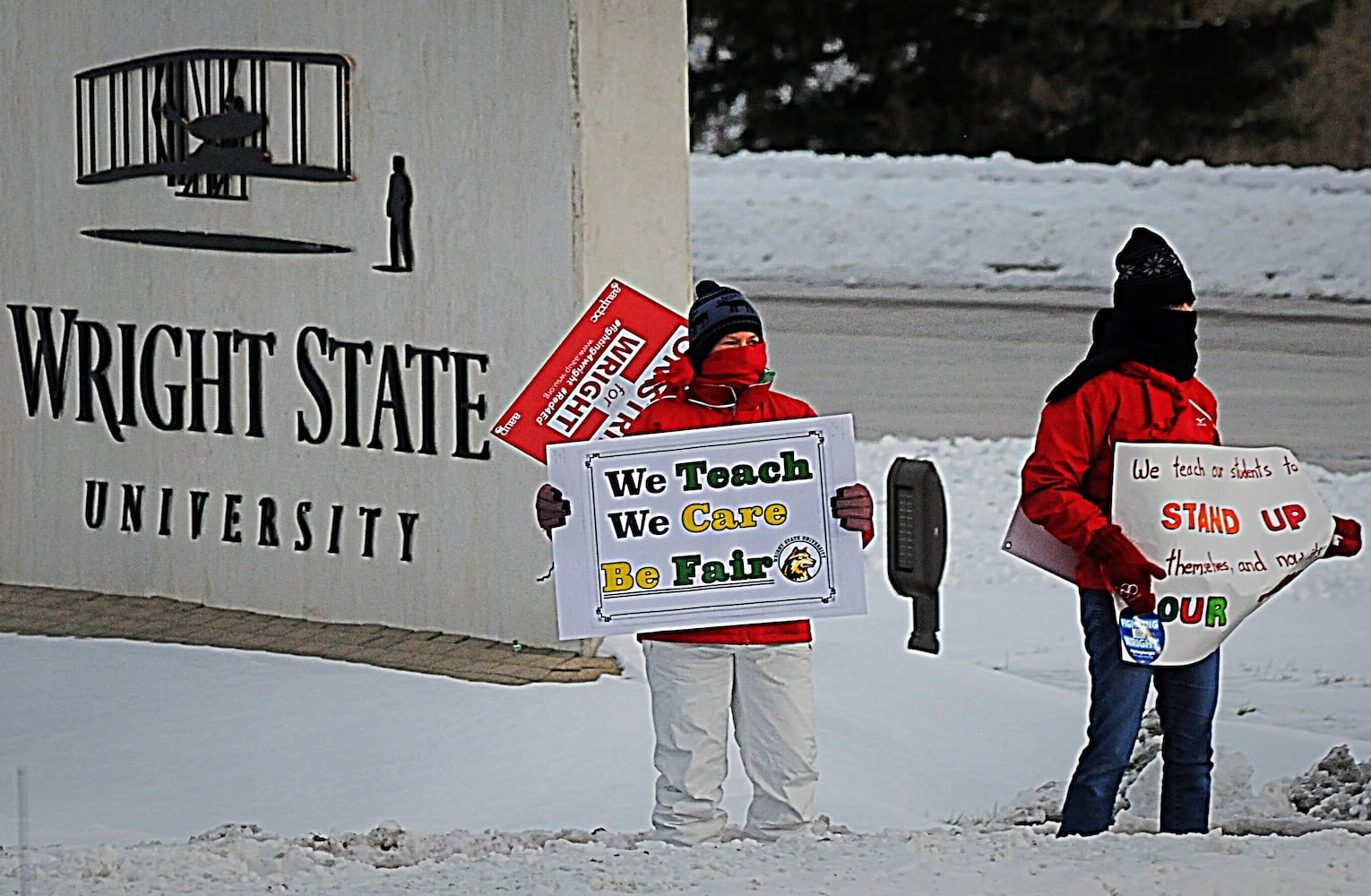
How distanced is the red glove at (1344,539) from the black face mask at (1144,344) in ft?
1.75

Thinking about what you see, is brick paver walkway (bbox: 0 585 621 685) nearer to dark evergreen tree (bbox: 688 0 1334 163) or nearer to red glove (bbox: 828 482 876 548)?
red glove (bbox: 828 482 876 548)

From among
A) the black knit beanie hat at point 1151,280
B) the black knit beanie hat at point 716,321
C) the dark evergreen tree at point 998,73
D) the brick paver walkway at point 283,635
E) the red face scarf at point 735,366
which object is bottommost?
the brick paver walkway at point 283,635

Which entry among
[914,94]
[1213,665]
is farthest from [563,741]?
[914,94]

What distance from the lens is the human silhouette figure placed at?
7.46 m

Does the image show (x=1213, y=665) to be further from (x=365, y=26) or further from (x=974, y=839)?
(x=365, y=26)

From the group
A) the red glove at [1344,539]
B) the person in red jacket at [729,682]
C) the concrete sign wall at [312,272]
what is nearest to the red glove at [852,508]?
the person in red jacket at [729,682]

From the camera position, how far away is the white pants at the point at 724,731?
4.80m

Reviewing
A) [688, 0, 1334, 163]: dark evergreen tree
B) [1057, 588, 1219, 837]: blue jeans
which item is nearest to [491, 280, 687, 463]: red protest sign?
[1057, 588, 1219, 837]: blue jeans

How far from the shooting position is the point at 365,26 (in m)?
7.48

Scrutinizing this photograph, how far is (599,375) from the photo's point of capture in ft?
18.1

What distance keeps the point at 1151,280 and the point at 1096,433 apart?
0.37 metres

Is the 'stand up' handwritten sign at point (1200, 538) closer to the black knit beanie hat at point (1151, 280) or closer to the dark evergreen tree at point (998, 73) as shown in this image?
the black knit beanie hat at point (1151, 280)

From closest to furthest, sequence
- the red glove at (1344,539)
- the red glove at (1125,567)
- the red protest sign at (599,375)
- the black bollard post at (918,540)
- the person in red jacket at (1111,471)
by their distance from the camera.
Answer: the red glove at (1125,567) → the person in red jacket at (1111,471) → the red glove at (1344,539) → the red protest sign at (599,375) → the black bollard post at (918,540)

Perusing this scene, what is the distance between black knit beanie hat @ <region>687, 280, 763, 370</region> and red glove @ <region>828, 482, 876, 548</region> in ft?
1.34
